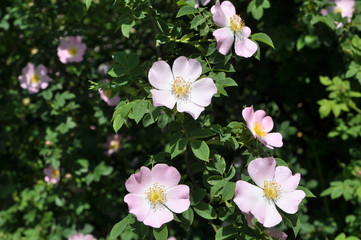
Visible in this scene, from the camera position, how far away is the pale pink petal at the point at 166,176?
4.13 feet

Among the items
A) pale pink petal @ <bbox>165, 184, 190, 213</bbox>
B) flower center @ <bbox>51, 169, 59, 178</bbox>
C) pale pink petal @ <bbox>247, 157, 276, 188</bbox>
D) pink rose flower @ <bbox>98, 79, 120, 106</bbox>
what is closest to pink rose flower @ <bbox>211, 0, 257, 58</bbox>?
pale pink petal @ <bbox>247, 157, 276, 188</bbox>

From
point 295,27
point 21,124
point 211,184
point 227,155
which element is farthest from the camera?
point 21,124

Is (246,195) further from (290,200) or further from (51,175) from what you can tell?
(51,175)

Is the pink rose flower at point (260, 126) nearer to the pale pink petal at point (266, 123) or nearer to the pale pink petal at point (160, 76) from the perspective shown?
the pale pink petal at point (266, 123)

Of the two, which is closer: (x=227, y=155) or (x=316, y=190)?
(x=227, y=155)

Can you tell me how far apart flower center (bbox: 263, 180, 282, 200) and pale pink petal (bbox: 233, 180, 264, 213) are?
0.6 inches

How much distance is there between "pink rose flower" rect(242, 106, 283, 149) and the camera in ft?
4.17

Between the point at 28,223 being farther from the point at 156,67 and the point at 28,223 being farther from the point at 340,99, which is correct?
the point at 340,99

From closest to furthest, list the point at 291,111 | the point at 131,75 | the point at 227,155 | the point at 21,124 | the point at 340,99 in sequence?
1. the point at 131,75
2. the point at 227,155
3. the point at 340,99
4. the point at 21,124
5. the point at 291,111

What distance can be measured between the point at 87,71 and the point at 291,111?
1307 millimetres

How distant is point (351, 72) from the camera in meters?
1.83

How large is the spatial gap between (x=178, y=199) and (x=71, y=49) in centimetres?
120

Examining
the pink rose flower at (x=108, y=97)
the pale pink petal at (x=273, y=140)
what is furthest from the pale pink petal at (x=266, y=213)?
the pink rose flower at (x=108, y=97)

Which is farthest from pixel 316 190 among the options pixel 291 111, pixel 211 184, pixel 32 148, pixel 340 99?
pixel 32 148
